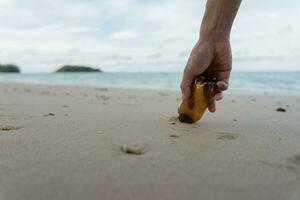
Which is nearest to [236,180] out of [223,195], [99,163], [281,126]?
[223,195]

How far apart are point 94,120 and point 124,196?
148 centimetres

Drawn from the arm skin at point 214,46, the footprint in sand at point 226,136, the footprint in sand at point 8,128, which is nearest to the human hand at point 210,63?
the arm skin at point 214,46

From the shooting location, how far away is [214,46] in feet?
6.93

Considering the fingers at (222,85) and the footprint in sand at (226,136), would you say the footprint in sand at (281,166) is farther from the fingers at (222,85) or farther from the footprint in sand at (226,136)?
the fingers at (222,85)

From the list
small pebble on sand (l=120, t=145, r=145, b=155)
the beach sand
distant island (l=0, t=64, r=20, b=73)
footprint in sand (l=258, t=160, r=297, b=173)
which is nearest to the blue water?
the beach sand

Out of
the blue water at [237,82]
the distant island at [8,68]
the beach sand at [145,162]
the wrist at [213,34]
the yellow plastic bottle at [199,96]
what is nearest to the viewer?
the beach sand at [145,162]

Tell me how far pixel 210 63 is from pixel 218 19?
0.98ft

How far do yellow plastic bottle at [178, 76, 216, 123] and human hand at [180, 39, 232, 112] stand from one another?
0.03m

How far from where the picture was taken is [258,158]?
150cm

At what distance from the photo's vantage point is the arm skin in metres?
2.00

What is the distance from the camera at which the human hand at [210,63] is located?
2.08 meters

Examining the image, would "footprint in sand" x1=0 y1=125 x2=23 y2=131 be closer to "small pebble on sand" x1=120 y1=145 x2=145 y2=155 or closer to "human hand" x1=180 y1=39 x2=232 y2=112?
"small pebble on sand" x1=120 y1=145 x2=145 y2=155

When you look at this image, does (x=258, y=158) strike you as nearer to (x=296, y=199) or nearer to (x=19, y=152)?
(x=296, y=199)

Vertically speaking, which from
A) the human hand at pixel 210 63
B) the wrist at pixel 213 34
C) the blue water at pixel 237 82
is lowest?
the blue water at pixel 237 82
